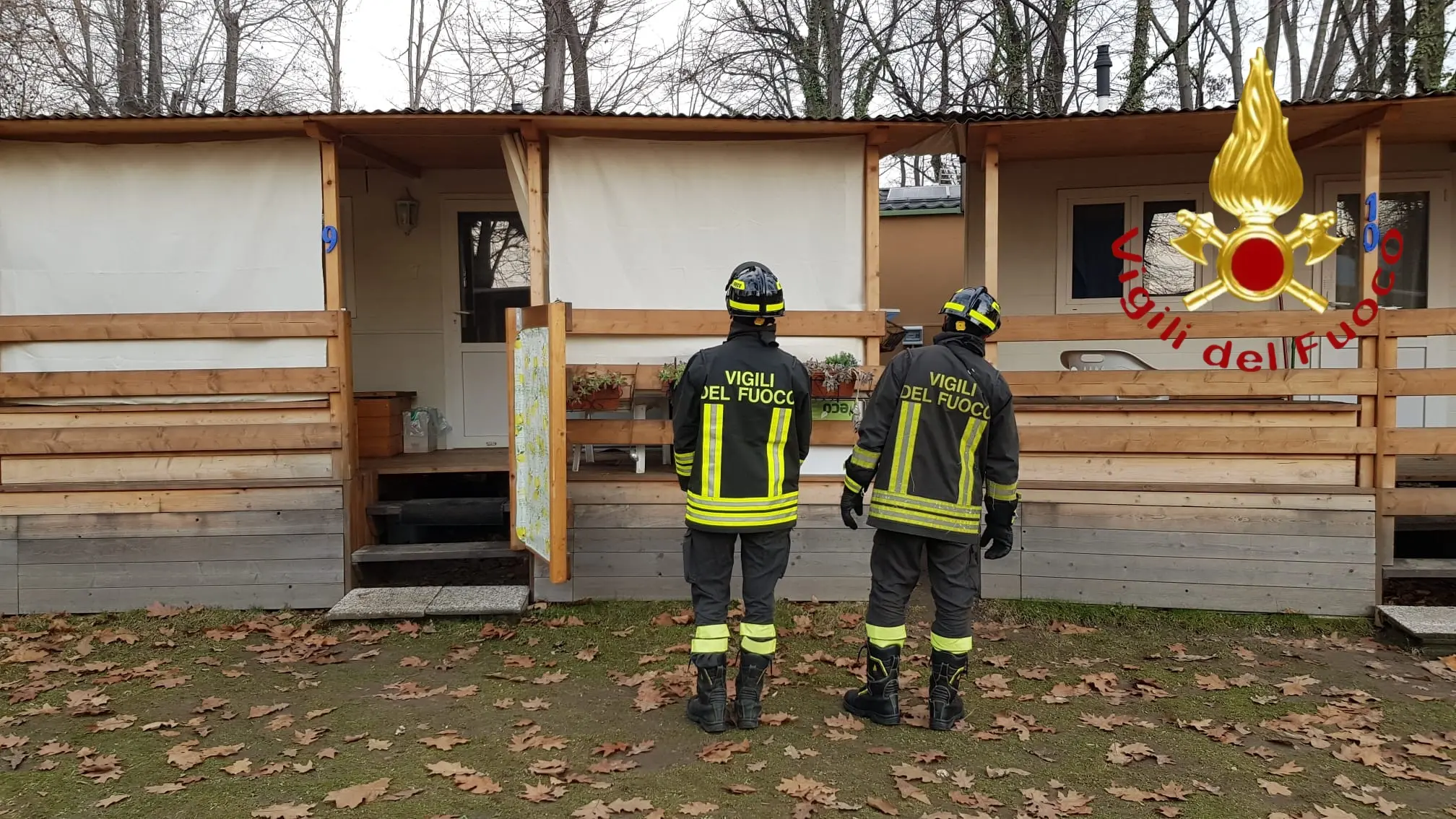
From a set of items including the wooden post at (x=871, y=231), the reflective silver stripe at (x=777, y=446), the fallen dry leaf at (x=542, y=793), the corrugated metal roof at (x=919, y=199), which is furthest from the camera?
the corrugated metal roof at (x=919, y=199)

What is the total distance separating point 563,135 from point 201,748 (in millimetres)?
4347

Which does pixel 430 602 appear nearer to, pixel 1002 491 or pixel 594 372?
pixel 594 372

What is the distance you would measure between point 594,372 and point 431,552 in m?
1.80

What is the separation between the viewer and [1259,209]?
20.9 feet

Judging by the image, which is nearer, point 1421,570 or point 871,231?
point 1421,570

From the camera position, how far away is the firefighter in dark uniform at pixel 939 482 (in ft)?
13.9

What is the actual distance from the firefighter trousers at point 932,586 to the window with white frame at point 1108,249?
15.5ft

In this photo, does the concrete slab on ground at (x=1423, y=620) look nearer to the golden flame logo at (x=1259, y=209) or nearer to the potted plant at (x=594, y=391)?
the golden flame logo at (x=1259, y=209)

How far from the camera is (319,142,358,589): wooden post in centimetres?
639

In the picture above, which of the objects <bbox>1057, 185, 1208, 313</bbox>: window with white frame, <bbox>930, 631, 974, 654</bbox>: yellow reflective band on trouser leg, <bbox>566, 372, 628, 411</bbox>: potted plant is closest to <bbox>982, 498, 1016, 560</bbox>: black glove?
<bbox>930, 631, 974, 654</bbox>: yellow reflective band on trouser leg

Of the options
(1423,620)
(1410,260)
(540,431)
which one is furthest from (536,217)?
(1410,260)

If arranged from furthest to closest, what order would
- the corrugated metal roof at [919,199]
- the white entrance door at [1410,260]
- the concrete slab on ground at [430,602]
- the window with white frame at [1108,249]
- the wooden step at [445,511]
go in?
1. the corrugated metal roof at [919,199]
2. the window with white frame at [1108,249]
3. the white entrance door at [1410,260]
4. the wooden step at [445,511]
5. the concrete slab on ground at [430,602]

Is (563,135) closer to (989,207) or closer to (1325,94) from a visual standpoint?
(989,207)

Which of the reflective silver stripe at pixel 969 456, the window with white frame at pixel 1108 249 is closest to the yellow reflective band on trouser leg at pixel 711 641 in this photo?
the reflective silver stripe at pixel 969 456
